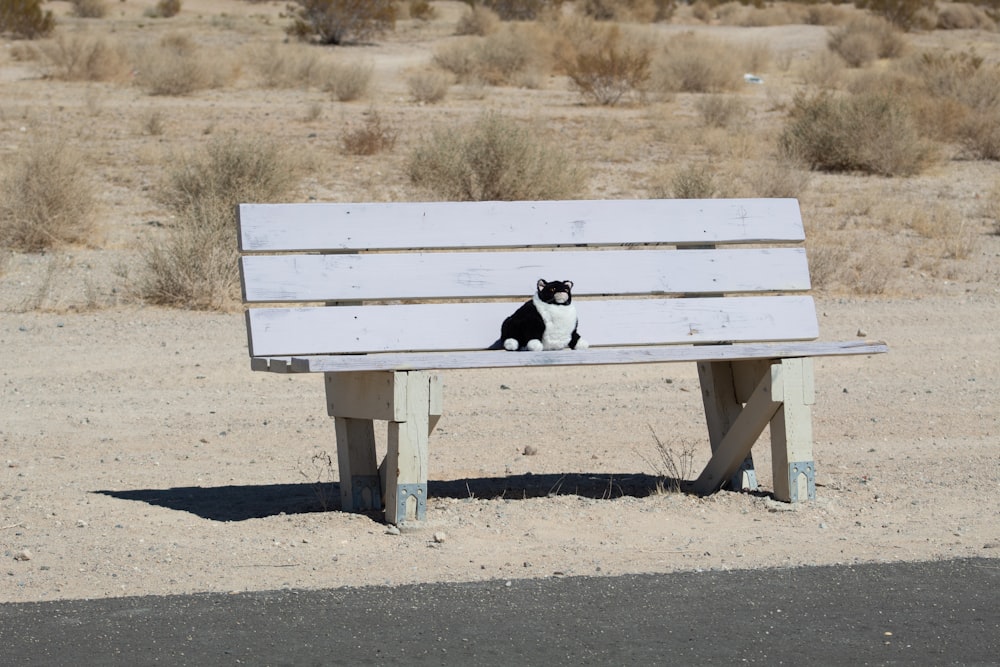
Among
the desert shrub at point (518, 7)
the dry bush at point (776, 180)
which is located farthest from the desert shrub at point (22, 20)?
the dry bush at point (776, 180)

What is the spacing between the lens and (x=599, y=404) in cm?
777

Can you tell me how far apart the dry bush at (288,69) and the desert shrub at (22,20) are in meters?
12.8

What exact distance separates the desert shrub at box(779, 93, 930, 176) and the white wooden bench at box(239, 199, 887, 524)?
526 inches

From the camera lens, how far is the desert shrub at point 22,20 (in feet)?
136

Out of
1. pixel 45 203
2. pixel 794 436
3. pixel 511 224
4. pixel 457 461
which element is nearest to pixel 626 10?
pixel 45 203

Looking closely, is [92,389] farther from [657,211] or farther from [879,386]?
[879,386]

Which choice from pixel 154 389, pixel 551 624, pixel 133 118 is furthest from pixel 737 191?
pixel 551 624

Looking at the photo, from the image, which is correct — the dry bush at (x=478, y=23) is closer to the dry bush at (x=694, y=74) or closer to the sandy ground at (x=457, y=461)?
the dry bush at (x=694, y=74)

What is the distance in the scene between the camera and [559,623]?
4.21 metres

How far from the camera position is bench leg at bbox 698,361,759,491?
598 centimetres

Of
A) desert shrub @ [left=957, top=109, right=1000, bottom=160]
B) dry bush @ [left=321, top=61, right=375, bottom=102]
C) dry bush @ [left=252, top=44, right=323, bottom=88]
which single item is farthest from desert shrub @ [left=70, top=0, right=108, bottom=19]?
desert shrub @ [left=957, top=109, right=1000, bottom=160]

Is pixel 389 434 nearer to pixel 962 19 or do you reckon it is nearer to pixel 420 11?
pixel 420 11

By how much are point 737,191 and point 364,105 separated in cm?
1150

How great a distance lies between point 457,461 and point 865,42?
34.9m
